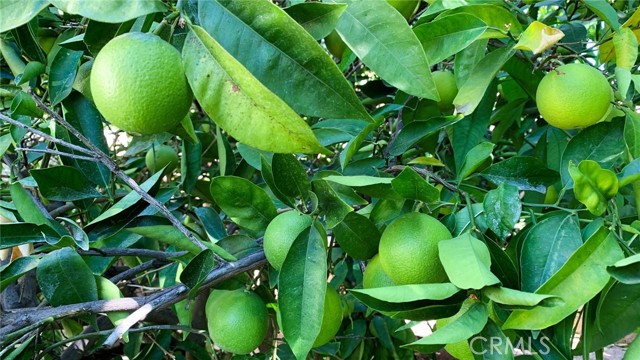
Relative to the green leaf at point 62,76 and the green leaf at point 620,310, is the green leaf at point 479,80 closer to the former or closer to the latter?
the green leaf at point 620,310

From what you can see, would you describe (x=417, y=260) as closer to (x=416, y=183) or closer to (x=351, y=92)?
(x=416, y=183)

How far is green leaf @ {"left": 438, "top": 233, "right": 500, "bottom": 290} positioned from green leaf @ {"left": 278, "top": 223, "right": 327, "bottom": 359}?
17 centimetres

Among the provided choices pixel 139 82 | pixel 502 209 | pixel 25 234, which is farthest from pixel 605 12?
pixel 25 234

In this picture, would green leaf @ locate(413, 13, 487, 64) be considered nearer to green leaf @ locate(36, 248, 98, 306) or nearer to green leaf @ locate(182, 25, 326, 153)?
green leaf @ locate(182, 25, 326, 153)

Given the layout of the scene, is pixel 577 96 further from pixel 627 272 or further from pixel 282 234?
pixel 282 234

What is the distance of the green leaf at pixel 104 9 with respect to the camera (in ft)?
1.57

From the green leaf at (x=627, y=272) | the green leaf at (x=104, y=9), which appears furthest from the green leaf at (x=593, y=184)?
the green leaf at (x=104, y=9)

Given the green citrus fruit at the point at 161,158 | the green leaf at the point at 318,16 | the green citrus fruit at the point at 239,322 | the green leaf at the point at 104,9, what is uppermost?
the green leaf at the point at 104,9

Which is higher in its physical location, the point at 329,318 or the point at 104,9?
the point at 104,9

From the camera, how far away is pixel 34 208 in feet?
3.13

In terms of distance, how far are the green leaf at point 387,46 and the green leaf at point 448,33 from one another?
0.69 ft

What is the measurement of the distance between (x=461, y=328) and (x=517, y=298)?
68 mm

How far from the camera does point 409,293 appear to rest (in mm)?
611

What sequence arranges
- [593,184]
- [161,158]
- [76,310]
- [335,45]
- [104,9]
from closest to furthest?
[104,9]
[593,184]
[76,310]
[335,45]
[161,158]
